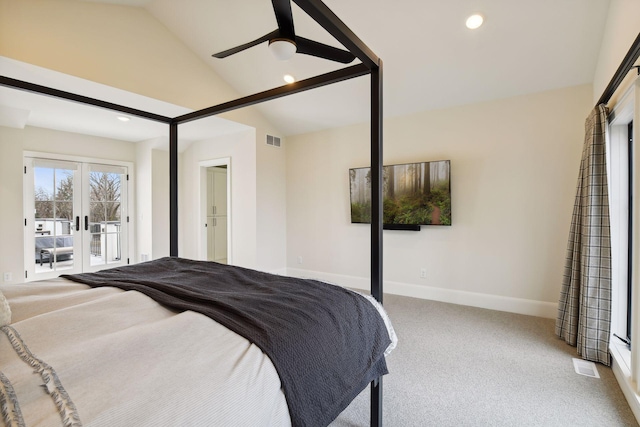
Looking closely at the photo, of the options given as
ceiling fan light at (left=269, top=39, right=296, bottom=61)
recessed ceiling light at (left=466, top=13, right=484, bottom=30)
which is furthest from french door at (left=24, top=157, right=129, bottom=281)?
recessed ceiling light at (left=466, top=13, right=484, bottom=30)

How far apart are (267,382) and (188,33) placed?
388cm

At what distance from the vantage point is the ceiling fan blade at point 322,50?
1855 mm

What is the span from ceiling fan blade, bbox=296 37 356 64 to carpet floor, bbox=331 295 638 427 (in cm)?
225

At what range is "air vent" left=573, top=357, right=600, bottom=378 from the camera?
2195 mm

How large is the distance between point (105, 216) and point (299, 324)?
5523 mm

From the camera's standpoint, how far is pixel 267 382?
82cm

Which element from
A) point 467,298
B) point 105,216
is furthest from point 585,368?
point 105,216

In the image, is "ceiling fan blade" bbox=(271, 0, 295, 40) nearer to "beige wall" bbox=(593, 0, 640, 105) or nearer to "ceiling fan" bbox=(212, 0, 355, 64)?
"ceiling fan" bbox=(212, 0, 355, 64)

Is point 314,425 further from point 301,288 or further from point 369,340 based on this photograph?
point 301,288

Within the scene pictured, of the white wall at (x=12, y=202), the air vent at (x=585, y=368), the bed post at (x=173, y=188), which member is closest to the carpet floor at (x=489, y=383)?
the air vent at (x=585, y=368)

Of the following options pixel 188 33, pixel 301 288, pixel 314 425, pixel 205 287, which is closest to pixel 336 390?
pixel 314 425

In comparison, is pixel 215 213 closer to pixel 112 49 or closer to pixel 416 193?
pixel 112 49

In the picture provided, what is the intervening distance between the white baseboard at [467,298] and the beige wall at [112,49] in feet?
9.66

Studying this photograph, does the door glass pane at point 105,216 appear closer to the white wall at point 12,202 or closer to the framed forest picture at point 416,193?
the white wall at point 12,202
